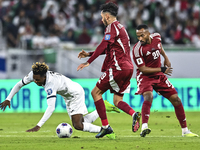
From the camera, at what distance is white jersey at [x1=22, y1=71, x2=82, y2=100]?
21.4 ft

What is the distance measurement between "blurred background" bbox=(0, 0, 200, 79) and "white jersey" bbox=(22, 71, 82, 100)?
22.1 feet

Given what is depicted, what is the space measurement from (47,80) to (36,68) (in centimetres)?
26

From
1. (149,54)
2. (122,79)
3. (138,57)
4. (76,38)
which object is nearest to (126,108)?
(122,79)

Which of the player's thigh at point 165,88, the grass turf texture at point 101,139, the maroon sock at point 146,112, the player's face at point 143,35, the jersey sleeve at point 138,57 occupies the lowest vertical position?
the grass turf texture at point 101,139

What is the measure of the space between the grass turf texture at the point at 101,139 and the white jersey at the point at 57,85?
764mm

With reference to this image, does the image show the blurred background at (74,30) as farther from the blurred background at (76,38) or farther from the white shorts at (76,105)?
the white shorts at (76,105)

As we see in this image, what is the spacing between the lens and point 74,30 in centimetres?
1623

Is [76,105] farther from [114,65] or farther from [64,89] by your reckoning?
[114,65]

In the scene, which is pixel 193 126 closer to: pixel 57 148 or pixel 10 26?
pixel 57 148

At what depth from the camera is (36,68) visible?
21.7ft

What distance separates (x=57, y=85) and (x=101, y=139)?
114cm

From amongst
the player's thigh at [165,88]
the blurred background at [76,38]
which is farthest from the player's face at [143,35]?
the blurred background at [76,38]

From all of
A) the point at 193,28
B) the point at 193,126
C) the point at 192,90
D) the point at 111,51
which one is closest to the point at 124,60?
the point at 111,51

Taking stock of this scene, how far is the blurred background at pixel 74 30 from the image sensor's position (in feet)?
46.1
